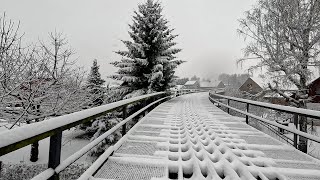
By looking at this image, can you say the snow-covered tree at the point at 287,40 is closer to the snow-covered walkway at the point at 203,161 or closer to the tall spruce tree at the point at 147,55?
the tall spruce tree at the point at 147,55

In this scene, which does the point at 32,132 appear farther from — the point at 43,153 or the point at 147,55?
the point at 43,153

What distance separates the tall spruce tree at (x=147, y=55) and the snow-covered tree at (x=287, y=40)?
6210 millimetres

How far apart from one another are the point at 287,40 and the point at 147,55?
9740mm

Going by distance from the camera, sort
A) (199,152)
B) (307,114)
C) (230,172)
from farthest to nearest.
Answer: (199,152) < (307,114) < (230,172)

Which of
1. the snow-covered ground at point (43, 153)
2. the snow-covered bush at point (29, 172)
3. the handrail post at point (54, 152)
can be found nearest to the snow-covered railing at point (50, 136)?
the handrail post at point (54, 152)

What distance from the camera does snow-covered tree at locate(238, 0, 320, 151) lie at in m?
13.0

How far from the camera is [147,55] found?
59.0 ft

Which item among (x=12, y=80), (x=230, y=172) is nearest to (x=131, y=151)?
(x=230, y=172)

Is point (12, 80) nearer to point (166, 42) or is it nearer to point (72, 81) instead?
point (72, 81)

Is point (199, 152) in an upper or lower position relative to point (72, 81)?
lower

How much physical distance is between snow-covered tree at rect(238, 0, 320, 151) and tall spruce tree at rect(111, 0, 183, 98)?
6.21 m

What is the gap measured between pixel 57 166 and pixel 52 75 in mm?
12359

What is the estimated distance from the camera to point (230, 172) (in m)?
2.94

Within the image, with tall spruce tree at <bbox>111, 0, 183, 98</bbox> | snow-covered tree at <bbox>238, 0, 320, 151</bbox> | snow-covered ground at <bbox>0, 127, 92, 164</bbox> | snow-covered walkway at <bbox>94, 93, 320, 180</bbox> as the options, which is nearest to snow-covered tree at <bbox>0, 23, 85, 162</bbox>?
snow-covered ground at <bbox>0, 127, 92, 164</bbox>
